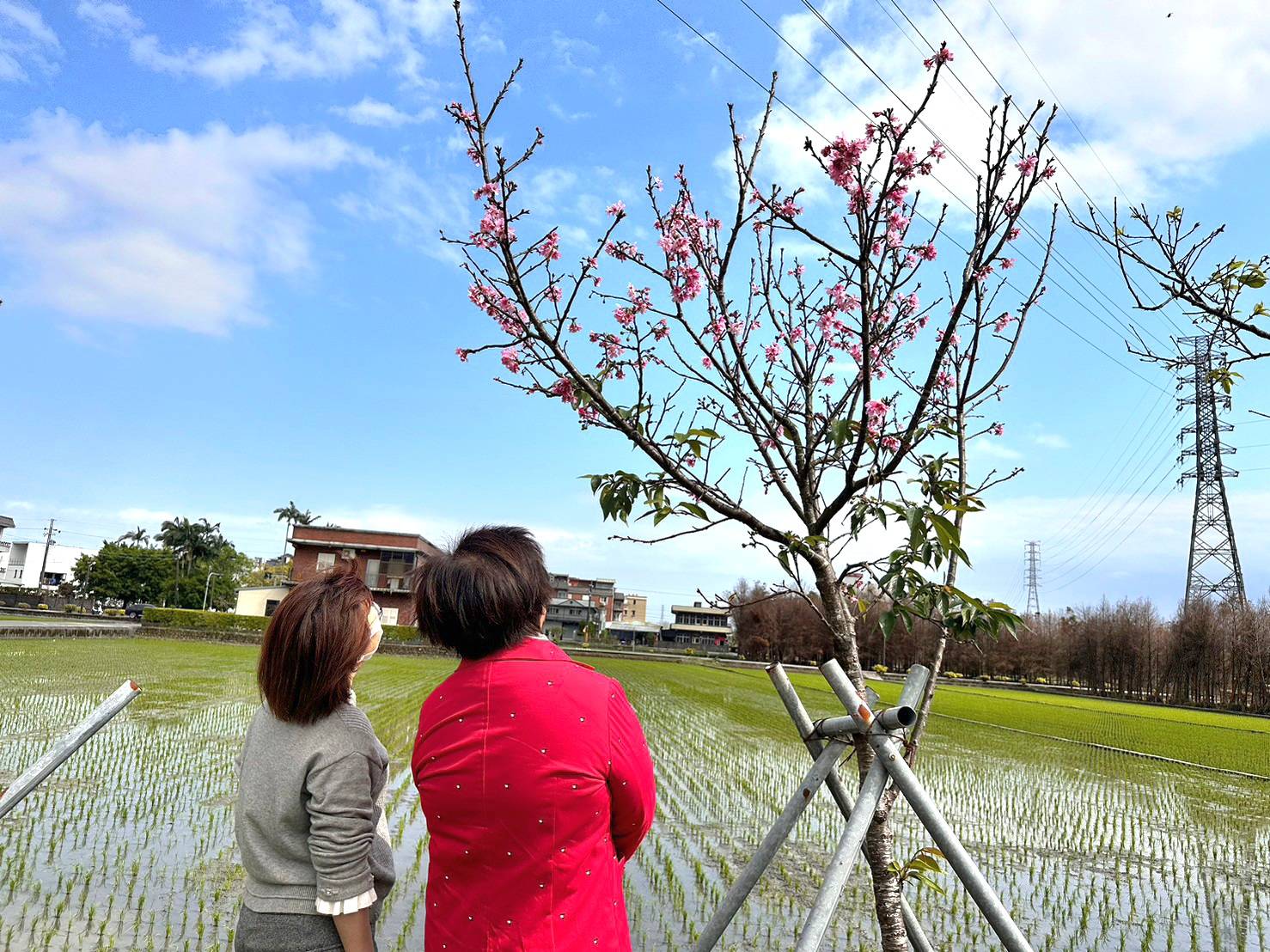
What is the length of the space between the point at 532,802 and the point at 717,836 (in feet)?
22.2

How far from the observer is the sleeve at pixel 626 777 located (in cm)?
179

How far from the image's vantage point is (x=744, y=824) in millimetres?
8391

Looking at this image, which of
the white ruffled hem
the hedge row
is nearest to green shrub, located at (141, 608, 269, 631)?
the hedge row

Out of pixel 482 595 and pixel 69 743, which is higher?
pixel 482 595

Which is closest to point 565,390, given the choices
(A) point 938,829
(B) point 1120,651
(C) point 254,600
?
(A) point 938,829

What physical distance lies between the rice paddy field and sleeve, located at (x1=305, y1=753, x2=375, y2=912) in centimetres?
345

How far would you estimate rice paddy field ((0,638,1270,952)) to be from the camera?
5379mm

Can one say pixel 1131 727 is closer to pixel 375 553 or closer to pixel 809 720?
pixel 809 720

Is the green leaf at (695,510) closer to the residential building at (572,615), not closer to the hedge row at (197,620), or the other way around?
the hedge row at (197,620)

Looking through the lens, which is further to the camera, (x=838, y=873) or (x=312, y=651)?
(x=838, y=873)

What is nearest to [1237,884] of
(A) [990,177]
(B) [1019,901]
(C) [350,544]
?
(B) [1019,901]

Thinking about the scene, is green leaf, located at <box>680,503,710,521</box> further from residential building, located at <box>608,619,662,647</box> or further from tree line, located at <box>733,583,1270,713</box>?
residential building, located at <box>608,619,662,647</box>

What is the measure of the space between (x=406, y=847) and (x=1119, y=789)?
32.8ft

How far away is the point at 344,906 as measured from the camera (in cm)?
189
